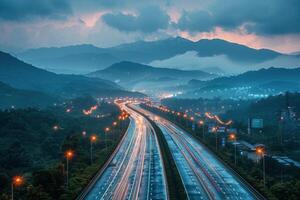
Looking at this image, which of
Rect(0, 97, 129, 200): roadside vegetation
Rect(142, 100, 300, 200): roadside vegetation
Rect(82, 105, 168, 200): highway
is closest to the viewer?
Rect(142, 100, 300, 200): roadside vegetation

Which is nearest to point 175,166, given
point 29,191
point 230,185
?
point 230,185

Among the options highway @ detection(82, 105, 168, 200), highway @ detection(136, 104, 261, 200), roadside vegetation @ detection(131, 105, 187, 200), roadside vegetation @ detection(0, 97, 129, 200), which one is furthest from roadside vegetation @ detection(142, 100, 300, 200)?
roadside vegetation @ detection(0, 97, 129, 200)

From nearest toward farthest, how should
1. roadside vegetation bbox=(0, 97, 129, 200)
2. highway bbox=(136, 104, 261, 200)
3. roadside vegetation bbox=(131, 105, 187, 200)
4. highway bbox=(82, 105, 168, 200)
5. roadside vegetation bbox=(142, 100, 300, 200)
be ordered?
roadside vegetation bbox=(142, 100, 300, 200)
roadside vegetation bbox=(131, 105, 187, 200)
highway bbox=(136, 104, 261, 200)
highway bbox=(82, 105, 168, 200)
roadside vegetation bbox=(0, 97, 129, 200)

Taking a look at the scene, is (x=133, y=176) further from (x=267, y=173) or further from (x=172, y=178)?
(x=267, y=173)

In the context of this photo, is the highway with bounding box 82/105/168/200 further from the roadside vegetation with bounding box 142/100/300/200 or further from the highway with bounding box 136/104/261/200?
the roadside vegetation with bounding box 142/100/300/200

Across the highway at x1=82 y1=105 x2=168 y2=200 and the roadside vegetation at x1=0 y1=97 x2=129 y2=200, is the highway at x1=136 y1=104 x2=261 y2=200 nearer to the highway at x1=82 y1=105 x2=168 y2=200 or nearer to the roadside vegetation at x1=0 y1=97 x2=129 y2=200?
the highway at x1=82 y1=105 x2=168 y2=200

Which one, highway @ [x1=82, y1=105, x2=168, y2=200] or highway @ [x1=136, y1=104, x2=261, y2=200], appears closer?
highway @ [x1=136, y1=104, x2=261, y2=200]

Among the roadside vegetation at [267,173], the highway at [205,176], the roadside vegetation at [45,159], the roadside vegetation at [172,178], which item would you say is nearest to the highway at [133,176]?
the roadside vegetation at [172,178]
